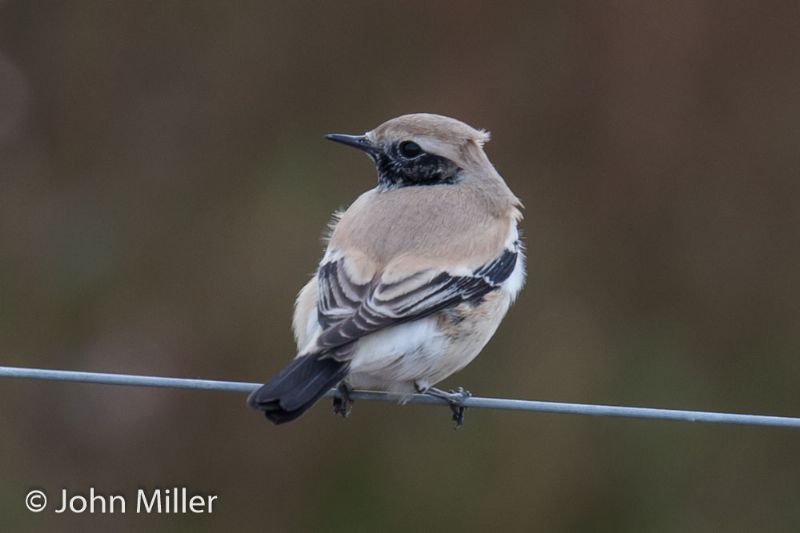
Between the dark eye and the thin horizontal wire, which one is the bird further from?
the thin horizontal wire

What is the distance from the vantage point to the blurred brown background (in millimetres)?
8164

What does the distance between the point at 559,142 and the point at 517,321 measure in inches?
50.4

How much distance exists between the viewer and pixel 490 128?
8539 mm

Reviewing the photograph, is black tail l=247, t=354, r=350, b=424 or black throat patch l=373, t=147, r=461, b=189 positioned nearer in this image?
black tail l=247, t=354, r=350, b=424

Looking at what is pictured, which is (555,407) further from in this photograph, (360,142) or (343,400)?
(360,142)

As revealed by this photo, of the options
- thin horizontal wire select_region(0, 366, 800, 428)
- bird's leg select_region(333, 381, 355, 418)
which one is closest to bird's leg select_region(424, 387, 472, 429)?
bird's leg select_region(333, 381, 355, 418)

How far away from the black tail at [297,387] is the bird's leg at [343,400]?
1.82 feet

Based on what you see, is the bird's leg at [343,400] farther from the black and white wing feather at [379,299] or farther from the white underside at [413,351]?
the black and white wing feather at [379,299]

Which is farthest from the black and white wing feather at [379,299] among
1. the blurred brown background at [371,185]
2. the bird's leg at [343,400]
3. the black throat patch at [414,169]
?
→ the blurred brown background at [371,185]

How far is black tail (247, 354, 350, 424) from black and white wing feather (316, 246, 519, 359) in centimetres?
6

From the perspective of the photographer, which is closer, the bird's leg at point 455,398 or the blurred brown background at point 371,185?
the bird's leg at point 455,398

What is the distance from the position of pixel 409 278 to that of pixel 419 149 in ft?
3.32

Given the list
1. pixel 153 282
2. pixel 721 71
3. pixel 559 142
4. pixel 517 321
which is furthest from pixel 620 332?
pixel 153 282

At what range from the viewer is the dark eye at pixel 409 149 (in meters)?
5.79
